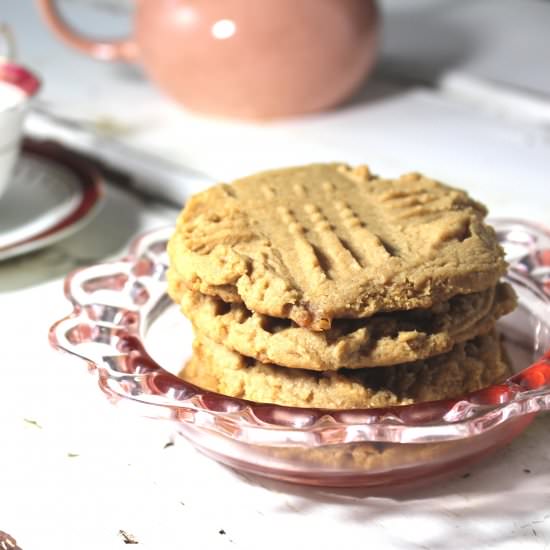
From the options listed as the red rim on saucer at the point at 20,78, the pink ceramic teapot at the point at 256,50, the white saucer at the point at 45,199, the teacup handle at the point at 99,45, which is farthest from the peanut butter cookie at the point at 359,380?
the teacup handle at the point at 99,45

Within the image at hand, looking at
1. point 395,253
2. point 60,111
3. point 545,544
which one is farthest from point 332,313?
point 60,111

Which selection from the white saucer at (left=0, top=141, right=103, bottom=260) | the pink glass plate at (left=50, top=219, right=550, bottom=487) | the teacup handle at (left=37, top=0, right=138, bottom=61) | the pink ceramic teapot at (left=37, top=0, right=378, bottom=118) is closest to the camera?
the pink glass plate at (left=50, top=219, right=550, bottom=487)

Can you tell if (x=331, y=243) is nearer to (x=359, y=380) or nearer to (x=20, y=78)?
(x=359, y=380)

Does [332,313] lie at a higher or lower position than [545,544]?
higher

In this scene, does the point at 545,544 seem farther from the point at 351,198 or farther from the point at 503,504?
the point at 351,198

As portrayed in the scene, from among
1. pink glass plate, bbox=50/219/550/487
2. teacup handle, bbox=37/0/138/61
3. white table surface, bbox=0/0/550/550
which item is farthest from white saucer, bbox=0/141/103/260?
teacup handle, bbox=37/0/138/61

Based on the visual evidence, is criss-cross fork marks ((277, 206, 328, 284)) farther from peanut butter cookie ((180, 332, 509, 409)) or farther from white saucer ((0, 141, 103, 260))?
white saucer ((0, 141, 103, 260))

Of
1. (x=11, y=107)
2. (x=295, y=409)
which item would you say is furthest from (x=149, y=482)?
(x=11, y=107)
